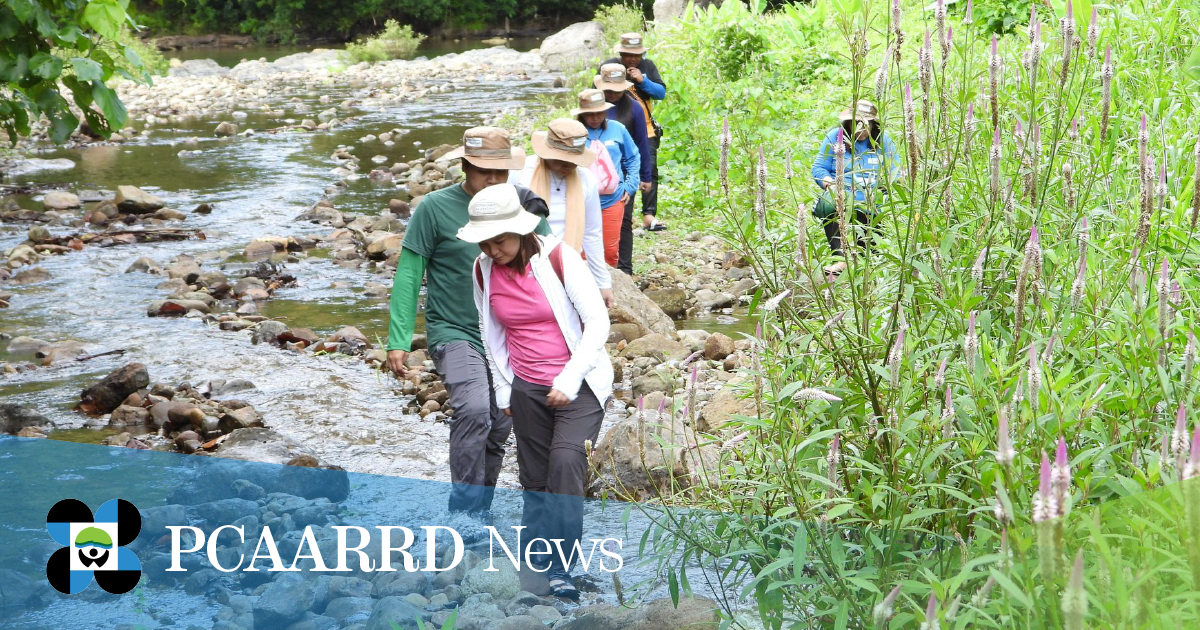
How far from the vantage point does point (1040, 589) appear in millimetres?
2055

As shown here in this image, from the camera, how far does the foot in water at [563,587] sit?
438cm

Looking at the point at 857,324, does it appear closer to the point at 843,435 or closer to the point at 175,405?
the point at 843,435

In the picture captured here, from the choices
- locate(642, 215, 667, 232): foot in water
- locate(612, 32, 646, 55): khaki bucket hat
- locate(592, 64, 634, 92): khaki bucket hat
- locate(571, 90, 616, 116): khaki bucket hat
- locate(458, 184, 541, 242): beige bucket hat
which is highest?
locate(612, 32, 646, 55): khaki bucket hat

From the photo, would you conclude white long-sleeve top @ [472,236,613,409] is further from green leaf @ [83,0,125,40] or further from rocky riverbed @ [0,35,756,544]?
green leaf @ [83,0,125,40]

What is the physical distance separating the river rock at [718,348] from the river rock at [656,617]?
4067 millimetres

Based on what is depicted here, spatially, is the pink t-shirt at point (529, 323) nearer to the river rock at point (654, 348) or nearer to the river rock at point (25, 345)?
the river rock at point (654, 348)

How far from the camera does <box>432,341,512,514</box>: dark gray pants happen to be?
4773 millimetres

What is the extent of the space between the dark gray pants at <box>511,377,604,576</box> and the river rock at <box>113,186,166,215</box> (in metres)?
11.8

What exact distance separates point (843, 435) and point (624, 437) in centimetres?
286

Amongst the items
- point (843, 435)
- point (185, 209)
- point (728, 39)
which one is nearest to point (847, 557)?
point (843, 435)

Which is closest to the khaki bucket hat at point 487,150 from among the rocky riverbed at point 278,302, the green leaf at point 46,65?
the rocky riverbed at point 278,302

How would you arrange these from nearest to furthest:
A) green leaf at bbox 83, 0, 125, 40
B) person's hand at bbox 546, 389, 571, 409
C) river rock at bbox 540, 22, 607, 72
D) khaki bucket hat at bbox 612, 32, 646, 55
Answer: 1. person's hand at bbox 546, 389, 571, 409
2. green leaf at bbox 83, 0, 125, 40
3. khaki bucket hat at bbox 612, 32, 646, 55
4. river rock at bbox 540, 22, 607, 72

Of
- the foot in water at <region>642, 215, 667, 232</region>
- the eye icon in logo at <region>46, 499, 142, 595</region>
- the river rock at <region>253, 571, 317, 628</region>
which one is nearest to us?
the river rock at <region>253, 571, 317, 628</region>
